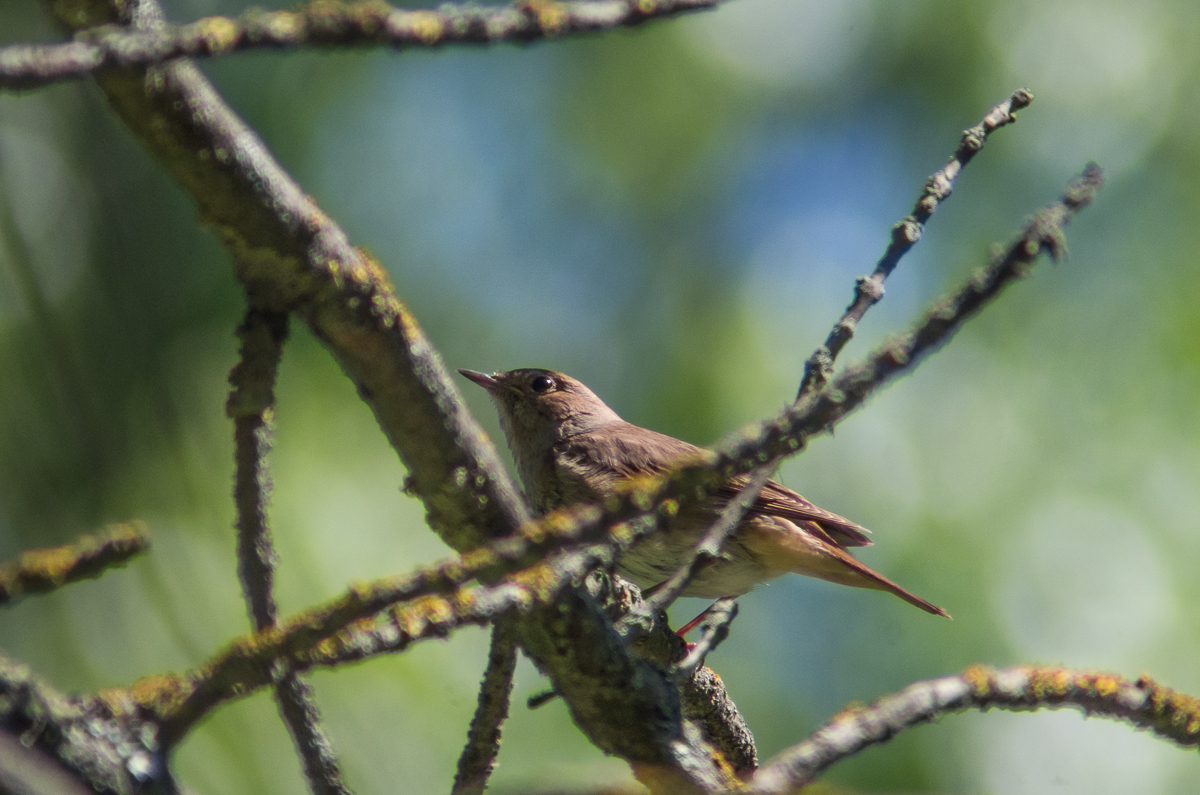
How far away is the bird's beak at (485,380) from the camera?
214 inches

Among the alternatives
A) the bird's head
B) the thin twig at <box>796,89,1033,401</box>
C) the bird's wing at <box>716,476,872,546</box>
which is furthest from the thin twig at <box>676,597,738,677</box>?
the bird's head

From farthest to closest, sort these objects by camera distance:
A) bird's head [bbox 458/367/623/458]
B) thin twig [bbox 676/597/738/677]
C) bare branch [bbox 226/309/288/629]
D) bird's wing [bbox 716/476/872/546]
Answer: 1. bird's head [bbox 458/367/623/458]
2. bird's wing [bbox 716/476/872/546]
3. thin twig [bbox 676/597/738/677]
4. bare branch [bbox 226/309/288/629]

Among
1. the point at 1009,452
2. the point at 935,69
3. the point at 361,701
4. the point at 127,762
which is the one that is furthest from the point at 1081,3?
the point at 127,762

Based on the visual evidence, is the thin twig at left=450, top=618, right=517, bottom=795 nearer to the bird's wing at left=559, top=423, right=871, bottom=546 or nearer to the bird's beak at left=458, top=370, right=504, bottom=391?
the bird's wing at left=559, top=423, right=871, bottom=546

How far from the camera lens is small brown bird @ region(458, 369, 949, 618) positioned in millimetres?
4340

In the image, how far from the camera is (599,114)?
8.41 meters

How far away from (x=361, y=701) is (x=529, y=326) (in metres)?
3.14

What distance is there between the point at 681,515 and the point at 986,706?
2417mm

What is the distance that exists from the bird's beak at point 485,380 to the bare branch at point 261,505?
10.7 feet

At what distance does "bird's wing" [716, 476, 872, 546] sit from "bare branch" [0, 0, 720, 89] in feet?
10.5

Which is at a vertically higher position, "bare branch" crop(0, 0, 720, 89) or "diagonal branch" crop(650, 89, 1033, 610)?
"diagonal branch" crop(650, 89, 1033, 610)

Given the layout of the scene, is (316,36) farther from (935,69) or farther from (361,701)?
(935,69)

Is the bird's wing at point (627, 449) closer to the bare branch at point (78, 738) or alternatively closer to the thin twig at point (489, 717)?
the thin twig at point (489, 717)

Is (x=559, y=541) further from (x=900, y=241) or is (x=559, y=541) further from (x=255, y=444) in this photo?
(x=900, y=241)
